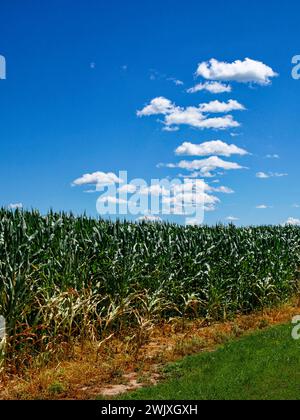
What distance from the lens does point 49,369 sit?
1020cm

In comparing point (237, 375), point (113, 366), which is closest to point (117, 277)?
point (113, 366)

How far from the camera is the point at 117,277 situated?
1379cm

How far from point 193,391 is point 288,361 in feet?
9.18

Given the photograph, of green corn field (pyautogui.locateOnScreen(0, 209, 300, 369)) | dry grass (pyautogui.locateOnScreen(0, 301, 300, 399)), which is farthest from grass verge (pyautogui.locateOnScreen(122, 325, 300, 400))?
green corn field (pyautogui.locateOnScreen(0, 209, 300, 369))

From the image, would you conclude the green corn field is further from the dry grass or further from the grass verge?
the grass verge

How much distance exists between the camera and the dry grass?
30.5 ft

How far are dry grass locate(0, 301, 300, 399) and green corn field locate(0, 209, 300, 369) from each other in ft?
1.25

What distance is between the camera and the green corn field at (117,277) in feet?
35.2

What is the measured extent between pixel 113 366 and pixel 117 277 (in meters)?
3.28

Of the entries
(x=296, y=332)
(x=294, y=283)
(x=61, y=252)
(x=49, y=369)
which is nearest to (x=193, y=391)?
(x=49, y=369)

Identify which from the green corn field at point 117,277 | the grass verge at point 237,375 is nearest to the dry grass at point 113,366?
the green corn field at point 117,277
